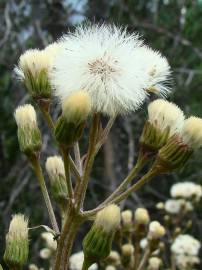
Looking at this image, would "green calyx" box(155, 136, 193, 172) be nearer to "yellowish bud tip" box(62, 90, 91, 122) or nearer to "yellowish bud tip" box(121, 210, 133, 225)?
"yellowish bud tip" box(62, 90, 91, 122)

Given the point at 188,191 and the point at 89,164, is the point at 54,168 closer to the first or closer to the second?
the point at 89,164

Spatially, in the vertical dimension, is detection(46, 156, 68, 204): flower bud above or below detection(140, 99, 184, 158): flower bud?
below

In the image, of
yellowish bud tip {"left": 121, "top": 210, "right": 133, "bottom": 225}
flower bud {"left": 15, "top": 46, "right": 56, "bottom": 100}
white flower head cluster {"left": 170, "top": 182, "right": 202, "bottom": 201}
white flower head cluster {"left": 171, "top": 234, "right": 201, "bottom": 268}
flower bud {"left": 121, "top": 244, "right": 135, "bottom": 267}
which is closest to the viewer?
flower bud {"left": 15, "top": 46, "right": 56, "bottom": 100}

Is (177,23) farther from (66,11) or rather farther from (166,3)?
(66,11)

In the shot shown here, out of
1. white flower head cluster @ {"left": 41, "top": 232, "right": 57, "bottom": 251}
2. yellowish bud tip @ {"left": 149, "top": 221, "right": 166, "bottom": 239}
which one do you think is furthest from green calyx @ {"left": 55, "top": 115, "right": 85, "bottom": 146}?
white flower head cluster @ {"left": 41, "top": 232, "right": 57, "bottom": 251}

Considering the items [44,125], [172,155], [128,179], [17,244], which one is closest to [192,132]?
[172,155]

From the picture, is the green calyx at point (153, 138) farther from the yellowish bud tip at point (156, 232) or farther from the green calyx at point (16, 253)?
the yellowish bud tip at point (156, 232)
